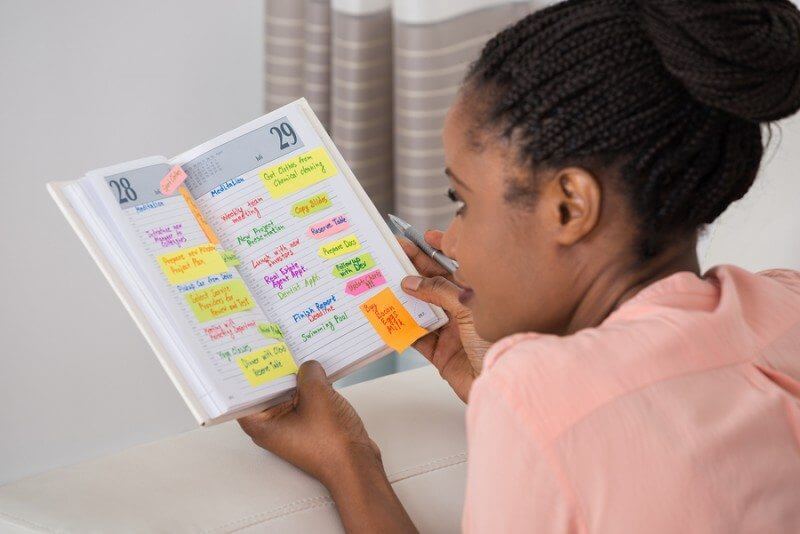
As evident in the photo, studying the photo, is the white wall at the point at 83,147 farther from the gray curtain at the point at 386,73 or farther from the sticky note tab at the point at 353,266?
the sticky note tab at the point at 353,266

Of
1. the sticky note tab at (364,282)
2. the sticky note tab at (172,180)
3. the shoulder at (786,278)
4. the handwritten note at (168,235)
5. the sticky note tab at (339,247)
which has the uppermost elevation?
the sticky note tab at (172,180)

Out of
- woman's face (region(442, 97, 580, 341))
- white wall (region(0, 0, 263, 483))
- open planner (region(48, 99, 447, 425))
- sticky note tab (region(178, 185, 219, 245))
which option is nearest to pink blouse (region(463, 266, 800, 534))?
woman's face (region(442, 97, 580, 341))

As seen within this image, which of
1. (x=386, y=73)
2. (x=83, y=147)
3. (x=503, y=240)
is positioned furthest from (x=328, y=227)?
(x=83, y=147)

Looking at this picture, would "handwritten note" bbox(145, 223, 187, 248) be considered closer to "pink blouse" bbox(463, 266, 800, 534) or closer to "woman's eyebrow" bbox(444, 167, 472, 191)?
"woman's eyebrow" bbox(444, 167, 472, 191)

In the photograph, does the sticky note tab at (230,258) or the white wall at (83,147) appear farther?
the white wall at (83,147)

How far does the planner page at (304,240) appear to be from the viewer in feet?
3.53

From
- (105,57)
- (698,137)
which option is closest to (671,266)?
(698,137)

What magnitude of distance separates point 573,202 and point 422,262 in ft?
1.48

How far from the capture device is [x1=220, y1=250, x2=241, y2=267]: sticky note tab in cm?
106

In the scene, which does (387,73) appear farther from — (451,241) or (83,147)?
(451,241)

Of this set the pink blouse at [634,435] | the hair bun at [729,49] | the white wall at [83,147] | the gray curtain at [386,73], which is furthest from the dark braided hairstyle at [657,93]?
the white wall at [83,147]

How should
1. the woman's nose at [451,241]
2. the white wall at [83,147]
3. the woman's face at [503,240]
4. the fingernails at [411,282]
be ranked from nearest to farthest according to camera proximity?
the woman's face at [503,240] → the woman's nose at [451,241] → the fingernails at [411,282] → the white wall at [83,147]

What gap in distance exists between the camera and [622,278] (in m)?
0.78

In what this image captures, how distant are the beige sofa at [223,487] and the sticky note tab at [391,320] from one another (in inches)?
4.1
